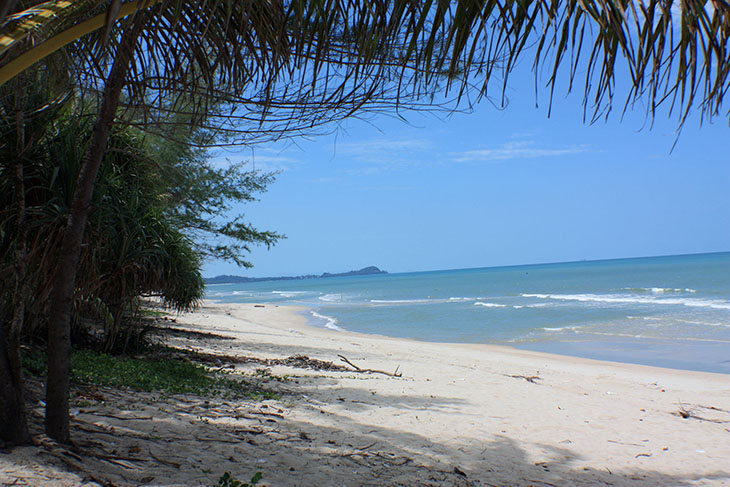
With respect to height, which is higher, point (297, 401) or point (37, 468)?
point (37, 468)

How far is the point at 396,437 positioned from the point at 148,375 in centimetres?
291

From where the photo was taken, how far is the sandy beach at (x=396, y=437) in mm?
3201

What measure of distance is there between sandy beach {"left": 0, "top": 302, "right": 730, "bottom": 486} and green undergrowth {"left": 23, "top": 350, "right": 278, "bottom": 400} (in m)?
0.30

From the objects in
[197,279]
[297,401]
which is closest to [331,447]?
[297,401]

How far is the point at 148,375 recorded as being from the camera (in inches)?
229

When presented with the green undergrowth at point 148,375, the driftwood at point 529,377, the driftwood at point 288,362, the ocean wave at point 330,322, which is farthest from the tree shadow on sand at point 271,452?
the ocean wave at point 330,322

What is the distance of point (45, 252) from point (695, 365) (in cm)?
1269

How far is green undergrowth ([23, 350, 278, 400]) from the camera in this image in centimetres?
516

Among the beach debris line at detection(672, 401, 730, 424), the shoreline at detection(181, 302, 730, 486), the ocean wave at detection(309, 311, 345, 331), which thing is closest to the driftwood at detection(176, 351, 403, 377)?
the shoreline at detection(181, 302, 730, 486)

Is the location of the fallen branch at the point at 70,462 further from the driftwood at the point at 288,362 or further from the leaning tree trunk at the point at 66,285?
the driftwood at the point at 288,362

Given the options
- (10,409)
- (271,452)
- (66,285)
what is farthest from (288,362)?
(10,409)

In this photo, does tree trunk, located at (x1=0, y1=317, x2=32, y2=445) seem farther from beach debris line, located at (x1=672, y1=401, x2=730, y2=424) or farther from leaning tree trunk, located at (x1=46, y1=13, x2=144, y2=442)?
beach debris line, located at (x1=672, y1=401, x2=730, y2=424)

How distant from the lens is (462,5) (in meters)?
1.66

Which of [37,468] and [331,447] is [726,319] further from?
[37,468]
